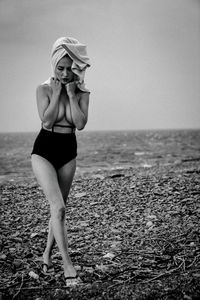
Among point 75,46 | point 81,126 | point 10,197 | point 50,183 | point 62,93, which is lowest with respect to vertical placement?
point 10,197

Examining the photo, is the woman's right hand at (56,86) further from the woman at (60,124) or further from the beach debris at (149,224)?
the beach debris at (149,224)

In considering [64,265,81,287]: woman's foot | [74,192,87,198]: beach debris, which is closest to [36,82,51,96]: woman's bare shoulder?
[64,265,81,287]: woman's foot

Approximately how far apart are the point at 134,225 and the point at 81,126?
282 cm

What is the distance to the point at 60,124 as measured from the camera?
3338 millimetres

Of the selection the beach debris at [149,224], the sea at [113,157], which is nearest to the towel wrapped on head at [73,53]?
the beach debris at [149,224]

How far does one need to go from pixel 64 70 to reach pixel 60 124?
2.07ft

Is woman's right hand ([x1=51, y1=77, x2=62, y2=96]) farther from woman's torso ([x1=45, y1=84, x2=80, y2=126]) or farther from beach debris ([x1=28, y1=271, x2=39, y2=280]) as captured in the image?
beach debris ([x1=28, y1=271, x2=39, y2=280])

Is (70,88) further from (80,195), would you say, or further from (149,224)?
(80,195)

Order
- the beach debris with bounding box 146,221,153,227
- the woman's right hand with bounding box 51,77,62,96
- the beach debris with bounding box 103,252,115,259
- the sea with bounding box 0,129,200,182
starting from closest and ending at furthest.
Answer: the woman's right hand with bounding box 51,77,62,96 → the beach debris with bounding box 103,252,115,259 → the beach debris with bounding box 146,221,153,227 → the sea with bounding box 0,129,200,182

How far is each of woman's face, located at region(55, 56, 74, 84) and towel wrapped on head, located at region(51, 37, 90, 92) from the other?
0.05 m

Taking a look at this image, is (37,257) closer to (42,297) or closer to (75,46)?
(42,297)

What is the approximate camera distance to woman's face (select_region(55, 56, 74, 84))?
3.26 metres

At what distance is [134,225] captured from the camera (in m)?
5.38

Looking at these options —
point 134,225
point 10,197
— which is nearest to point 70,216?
point 134,225
